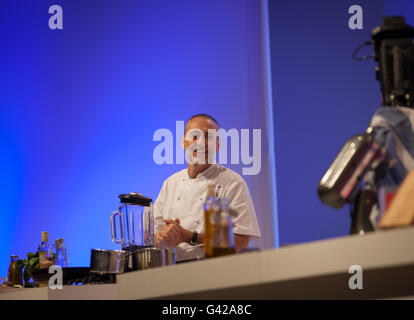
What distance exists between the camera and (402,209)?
991mm

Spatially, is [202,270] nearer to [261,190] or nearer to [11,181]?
[261,190]

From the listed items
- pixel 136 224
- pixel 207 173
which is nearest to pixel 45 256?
pixel 136 224

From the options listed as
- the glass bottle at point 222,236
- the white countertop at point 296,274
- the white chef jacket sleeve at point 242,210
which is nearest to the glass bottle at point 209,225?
the glass bottle at point 222,236

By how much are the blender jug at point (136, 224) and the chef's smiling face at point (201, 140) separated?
1.99ft

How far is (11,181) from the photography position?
3.90 metres

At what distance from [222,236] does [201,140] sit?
173cm

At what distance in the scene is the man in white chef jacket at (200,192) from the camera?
2863 millimetres

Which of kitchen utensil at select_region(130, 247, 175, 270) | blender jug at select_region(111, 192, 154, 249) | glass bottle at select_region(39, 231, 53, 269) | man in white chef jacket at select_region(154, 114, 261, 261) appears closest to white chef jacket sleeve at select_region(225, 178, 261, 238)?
man in white chef jacket at select_region(154, 114, 261, 261)

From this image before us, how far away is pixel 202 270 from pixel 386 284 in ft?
1.21

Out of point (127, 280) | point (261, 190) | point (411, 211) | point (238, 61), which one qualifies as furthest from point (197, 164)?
point (411, 211)

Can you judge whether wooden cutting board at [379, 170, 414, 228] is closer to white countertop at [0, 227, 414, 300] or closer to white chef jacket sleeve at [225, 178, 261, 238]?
white countertop at [0, 227, 414, 300]

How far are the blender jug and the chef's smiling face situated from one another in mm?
607

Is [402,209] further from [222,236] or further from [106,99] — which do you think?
[106,99]

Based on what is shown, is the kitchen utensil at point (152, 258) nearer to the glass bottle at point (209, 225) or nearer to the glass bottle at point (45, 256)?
the glass bottle at point (209, 225)
